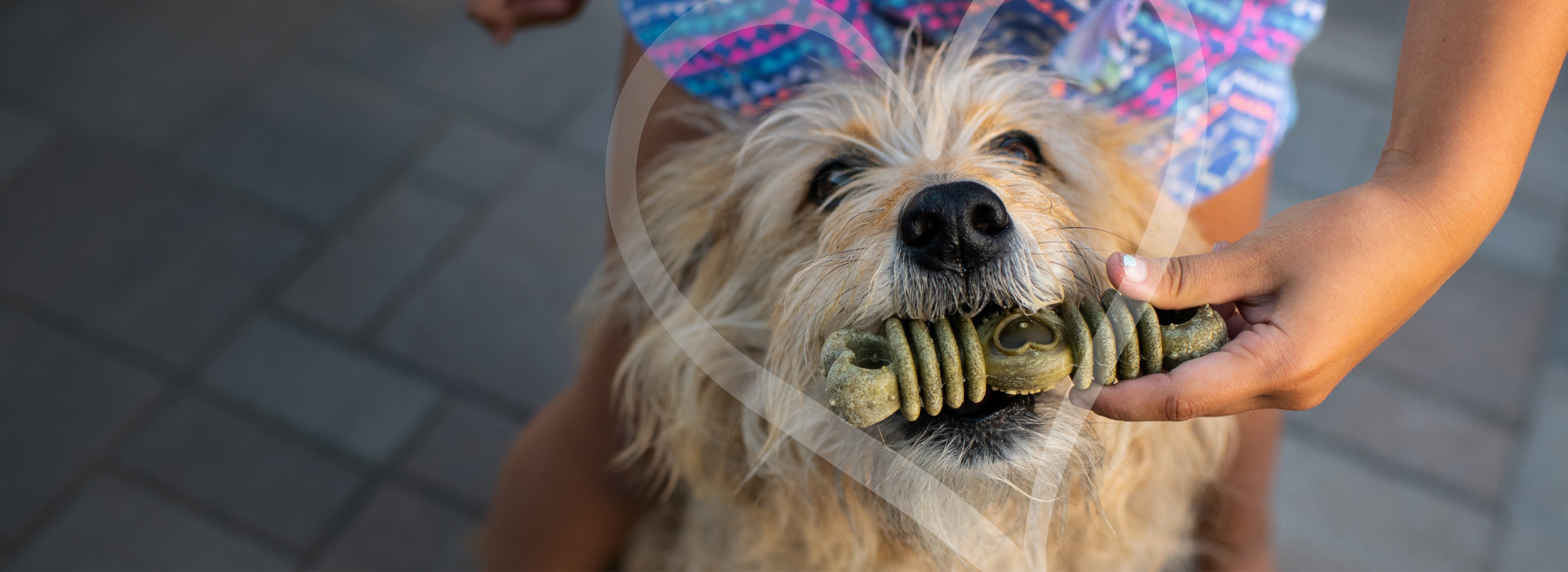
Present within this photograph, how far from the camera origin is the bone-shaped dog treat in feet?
3.97

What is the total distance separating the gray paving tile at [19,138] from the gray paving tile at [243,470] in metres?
1.28

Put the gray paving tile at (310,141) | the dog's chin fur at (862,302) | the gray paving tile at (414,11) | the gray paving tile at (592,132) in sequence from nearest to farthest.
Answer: the dog's chin fur at (862,302) < the gray paving tile at (310,141) < the gray paving tile at (592,132) < the gray paving tile at (414,11)

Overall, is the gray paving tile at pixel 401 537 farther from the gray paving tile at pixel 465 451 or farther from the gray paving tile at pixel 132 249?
the gray paving tile at pixel 132 249

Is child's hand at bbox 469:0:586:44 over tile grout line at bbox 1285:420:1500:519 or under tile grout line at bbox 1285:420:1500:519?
over

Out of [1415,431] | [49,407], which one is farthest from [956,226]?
[49,407]

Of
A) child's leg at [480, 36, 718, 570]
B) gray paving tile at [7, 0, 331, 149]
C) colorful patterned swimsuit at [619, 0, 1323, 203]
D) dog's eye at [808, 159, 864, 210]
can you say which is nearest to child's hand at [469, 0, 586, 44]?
child's leg at [480, 36, 718, 570]

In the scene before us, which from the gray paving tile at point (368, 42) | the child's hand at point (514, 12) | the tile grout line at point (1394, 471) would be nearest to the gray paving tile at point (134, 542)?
the child's hand at point (514, 12)

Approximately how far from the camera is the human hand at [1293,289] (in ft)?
Answer: 3.82

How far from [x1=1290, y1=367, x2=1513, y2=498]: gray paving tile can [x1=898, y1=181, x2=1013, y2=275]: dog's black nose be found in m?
2.16

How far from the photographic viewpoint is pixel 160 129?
12.3 ft

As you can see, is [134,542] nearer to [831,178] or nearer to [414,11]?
[414,11]

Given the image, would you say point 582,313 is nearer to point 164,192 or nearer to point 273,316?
point 273,316

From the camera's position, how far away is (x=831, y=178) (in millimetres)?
1734

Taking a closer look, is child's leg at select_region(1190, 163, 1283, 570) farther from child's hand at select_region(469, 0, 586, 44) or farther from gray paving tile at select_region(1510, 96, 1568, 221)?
gray paving tile at select_region(1510, 96, 1568, 221)
